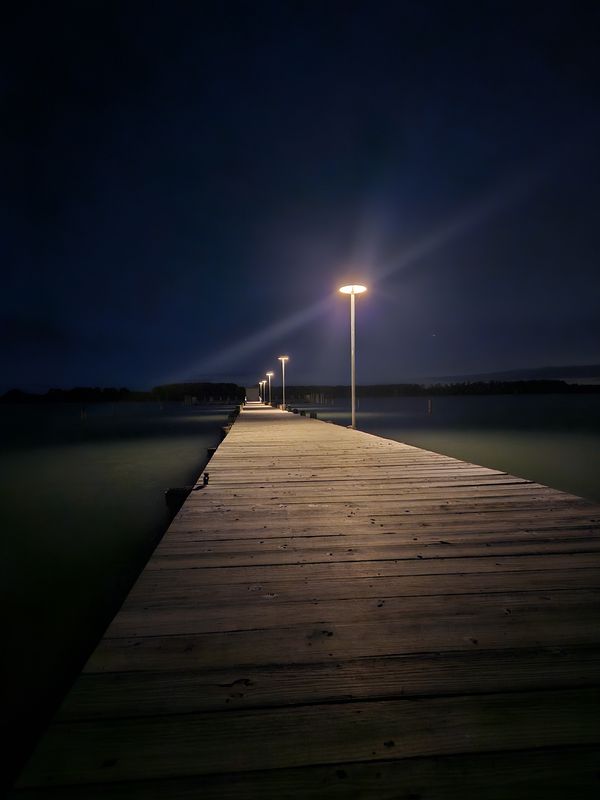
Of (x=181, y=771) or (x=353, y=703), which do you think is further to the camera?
(x=353, y=703)

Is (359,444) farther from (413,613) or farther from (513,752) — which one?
(513,752)

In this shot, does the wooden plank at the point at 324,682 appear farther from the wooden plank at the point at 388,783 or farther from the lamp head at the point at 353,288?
→ the lamp head at the point at 353,288

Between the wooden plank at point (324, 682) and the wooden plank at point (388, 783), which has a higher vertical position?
the wooden plank at point (324, 682)

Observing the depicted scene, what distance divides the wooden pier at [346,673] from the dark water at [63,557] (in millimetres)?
2529

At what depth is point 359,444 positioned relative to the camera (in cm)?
933

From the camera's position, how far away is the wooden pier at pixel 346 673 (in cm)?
134

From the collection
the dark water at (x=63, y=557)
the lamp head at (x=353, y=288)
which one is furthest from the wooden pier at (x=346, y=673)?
the lamp head at (x=353, y=288)

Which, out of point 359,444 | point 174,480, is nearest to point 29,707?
point 359,444

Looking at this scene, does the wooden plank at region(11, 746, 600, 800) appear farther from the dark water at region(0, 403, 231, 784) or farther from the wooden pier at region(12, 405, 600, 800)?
the dark water at region(0, 403, 231, 784)

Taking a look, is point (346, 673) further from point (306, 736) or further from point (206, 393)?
point (206, 393)

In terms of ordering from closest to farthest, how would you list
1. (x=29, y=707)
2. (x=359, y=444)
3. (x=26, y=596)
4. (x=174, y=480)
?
(x=29, y=707), (x=26, y=596), (x=359, y=444), (x=174, y=480)

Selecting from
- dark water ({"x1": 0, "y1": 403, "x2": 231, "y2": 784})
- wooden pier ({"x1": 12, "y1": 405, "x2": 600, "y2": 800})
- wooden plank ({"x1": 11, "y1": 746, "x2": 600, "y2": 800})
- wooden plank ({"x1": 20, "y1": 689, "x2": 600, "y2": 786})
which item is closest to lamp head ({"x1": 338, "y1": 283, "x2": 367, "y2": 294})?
dark water ({"x1": 0, "y1": 403, "x2": 231, "y2": 784})

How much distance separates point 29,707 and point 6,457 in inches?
888

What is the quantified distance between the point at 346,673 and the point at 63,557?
786 centimetres
